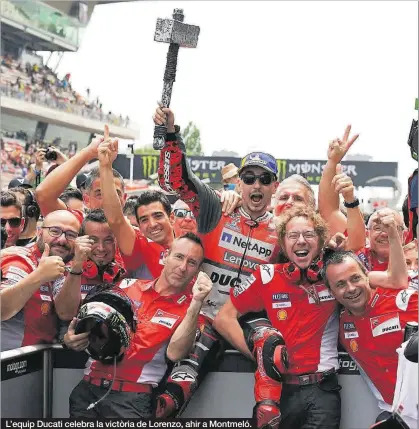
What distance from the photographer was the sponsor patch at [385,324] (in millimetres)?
3572

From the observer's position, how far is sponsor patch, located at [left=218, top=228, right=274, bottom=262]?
4023mm

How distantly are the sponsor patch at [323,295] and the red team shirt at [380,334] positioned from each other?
0.12m

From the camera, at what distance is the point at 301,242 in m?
3.66

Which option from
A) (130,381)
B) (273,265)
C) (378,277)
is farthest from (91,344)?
(378,277)

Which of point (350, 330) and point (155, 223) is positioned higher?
point (155, 223)

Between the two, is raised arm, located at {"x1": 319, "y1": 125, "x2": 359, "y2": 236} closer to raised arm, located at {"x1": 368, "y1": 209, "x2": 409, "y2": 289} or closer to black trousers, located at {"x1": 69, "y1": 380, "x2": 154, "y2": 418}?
raised arm, located at {"x1": 368, "y1": 209, "x2": 409, "y2": 289}

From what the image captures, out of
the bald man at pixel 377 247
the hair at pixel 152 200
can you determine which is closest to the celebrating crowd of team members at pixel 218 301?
the bald man at pixel 377 247

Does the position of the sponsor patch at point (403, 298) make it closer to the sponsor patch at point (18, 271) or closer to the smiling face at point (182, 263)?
the smiling face at point (182, 263)

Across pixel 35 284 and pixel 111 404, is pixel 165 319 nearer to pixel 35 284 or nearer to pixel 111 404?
pixel 111 404

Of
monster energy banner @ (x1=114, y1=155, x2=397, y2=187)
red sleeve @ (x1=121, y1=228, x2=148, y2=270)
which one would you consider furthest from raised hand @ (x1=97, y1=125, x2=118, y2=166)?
monster energy banner @ (x1=114, y1=155, x2=397, y2=187)

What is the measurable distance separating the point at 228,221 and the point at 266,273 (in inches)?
20.0

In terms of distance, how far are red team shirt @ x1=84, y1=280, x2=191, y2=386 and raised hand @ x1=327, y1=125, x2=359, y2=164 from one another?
50.7 inches

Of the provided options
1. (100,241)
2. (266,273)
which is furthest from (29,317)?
(266,273)

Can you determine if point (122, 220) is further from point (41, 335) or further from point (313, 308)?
point (313, 308)
